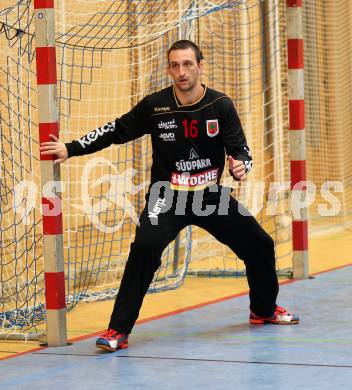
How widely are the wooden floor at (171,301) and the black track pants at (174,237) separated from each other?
0.57 meters

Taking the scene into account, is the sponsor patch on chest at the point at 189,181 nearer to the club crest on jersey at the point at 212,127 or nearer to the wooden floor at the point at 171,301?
the club crest on jersey at the point at 212,127

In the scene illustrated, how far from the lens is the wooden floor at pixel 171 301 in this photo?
19.4ft

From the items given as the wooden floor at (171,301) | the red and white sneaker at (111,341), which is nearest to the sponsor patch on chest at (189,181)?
the red and white sneaker at (111,341)

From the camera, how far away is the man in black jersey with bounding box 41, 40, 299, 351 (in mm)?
5355

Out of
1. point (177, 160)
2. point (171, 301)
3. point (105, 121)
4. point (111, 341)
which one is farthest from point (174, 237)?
point (105, 121)

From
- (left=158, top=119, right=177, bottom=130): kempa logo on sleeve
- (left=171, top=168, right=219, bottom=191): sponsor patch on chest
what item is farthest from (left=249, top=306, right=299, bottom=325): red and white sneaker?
(left=158, top=119, right=177, bottom=130): kempa logo on sleeve

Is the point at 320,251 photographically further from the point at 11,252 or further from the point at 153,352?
the point at 153,352

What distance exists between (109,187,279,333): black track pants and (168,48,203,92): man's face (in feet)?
2.07

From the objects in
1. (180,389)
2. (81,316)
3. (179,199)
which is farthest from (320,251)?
(180,389)

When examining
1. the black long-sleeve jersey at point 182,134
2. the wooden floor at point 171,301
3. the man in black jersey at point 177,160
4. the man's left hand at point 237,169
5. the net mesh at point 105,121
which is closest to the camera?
the man's left hand at point 237,169

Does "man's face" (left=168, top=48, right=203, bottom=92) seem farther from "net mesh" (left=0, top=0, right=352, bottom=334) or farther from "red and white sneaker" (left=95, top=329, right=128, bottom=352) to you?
"red and white sneaker" (left=95, top=329, right=128, bottom=352)

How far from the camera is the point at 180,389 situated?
14.7ft

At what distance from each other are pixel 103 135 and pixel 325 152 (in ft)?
24.6

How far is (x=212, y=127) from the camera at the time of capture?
217 inches
